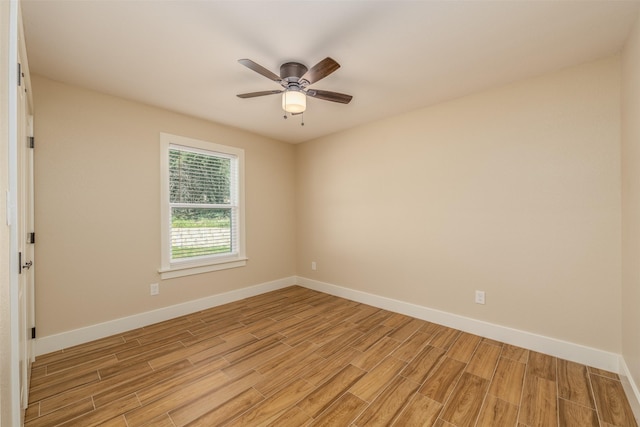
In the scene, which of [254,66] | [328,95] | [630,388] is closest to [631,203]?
[630,388]

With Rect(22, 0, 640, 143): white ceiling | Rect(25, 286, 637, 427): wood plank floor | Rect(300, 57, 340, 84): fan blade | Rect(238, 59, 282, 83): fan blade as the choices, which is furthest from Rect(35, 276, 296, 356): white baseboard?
Rect(300, 57, 340, 84): fan blade

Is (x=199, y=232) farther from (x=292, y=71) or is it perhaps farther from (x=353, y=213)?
(x=292, y=71)

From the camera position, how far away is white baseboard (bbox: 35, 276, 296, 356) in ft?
8.03

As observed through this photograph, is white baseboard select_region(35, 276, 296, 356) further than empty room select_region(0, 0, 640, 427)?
Yes

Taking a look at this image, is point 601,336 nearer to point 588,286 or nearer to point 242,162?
point 588,286

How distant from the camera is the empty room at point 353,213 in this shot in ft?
5.60

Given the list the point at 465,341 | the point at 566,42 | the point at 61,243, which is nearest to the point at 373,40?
the point at 566,42

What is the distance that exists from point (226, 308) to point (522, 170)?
366 centimetres

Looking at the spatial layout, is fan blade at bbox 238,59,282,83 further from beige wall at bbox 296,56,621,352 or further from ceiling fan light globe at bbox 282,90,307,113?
beige wall at bbox 296,56,621,352

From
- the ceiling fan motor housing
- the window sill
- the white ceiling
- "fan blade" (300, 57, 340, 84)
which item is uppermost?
the white ceiling

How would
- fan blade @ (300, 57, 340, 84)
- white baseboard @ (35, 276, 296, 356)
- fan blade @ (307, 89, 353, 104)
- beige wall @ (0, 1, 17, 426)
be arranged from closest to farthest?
beige wall @ (0, 1, 17, 426) → fan blade @ (300, 57, 340, 84) → fan blade @ (307, 89, 353, 104) → white baseboard @ (35, 276, 296, 356)

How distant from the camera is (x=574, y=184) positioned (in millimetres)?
2254

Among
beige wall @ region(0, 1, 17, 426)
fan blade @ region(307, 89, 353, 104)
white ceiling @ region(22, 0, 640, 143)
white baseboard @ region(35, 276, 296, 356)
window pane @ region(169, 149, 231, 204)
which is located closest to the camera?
beige wall @ region(0, 1, 17, 426)

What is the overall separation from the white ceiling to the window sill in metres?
1.95
